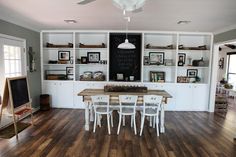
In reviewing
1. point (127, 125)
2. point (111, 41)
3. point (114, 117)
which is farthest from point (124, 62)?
point (127, 125)

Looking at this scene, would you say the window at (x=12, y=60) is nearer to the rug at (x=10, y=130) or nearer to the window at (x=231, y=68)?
the rug at (x=10, y=130)

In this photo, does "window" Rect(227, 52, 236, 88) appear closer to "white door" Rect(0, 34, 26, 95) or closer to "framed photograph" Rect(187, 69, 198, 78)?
"framed photograph" Rect(187, 69, 198, 78)

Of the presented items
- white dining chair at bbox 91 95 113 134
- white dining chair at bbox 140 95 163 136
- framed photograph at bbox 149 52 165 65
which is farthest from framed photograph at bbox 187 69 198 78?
white dining chair at bbox 91 95 113 134

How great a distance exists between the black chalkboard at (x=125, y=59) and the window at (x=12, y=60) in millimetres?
2612

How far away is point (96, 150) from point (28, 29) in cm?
380

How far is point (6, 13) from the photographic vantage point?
→ 12.0ft

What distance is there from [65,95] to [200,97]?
13.9 feet

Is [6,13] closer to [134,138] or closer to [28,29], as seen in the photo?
[28,29]

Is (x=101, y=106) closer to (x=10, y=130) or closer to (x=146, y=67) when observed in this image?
(x=10, y=130)

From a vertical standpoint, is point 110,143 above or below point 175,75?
below

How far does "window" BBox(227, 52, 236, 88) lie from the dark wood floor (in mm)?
4704

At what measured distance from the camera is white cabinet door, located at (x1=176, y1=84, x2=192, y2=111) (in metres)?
5.57

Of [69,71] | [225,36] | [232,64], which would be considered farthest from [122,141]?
[232,64]

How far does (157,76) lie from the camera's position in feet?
18.8
